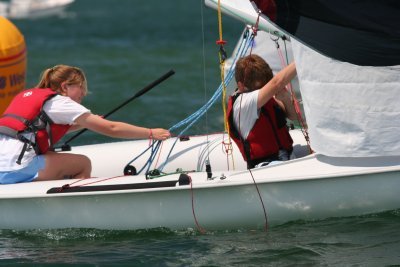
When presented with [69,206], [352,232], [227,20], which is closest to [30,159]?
[69,206]

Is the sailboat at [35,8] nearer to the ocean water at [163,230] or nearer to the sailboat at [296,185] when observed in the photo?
the ocean water at [163,230]

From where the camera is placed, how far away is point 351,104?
4.75 metres

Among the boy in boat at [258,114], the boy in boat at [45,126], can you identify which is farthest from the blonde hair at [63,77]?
the boy in boat at [258,114]

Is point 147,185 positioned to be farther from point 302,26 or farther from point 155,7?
point 155,7

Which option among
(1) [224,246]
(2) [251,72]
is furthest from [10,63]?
(1) [224,246]

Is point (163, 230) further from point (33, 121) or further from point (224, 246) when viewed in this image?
point (33, 121)

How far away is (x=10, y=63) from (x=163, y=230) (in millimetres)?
2465

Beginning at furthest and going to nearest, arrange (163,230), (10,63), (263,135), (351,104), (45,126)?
(10,63) < (263,135) < (45,126) < (163,230) < (351,104)

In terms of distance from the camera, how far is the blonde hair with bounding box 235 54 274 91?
5.06m

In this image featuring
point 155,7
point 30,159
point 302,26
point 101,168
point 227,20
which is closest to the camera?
point 302,26

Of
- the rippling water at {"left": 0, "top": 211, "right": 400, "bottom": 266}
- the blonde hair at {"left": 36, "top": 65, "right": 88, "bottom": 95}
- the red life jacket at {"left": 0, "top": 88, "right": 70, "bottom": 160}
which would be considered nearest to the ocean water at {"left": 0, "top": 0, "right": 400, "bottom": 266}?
the rippling water at {"left": 0, "top": 211, "right": 400, "bottom": 266}

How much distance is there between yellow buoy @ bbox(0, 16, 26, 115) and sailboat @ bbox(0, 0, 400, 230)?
6.31 ft

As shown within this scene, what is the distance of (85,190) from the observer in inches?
190

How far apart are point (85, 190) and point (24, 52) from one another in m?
2.54
